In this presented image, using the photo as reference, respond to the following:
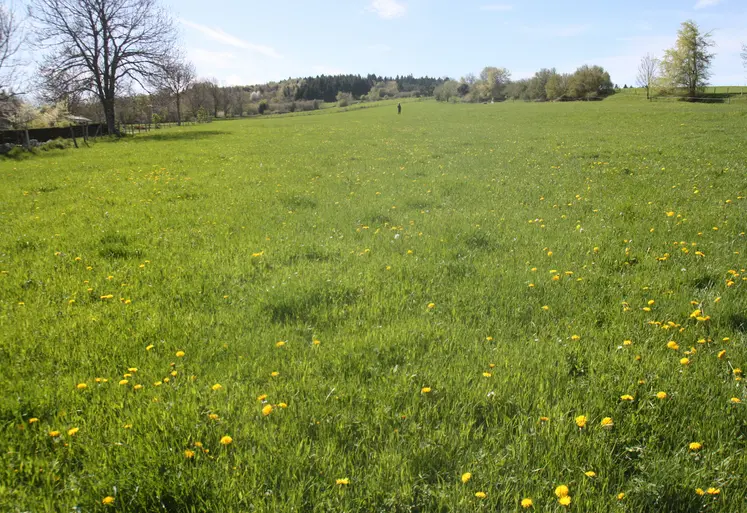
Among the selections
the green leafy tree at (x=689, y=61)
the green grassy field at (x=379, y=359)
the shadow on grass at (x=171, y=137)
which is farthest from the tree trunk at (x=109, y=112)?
the green leafy tree at (x=689, y=61)

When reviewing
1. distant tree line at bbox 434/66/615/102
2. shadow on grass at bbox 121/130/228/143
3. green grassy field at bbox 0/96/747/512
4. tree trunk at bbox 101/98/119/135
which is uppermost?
distant tree line at bbox 434/66/615/102

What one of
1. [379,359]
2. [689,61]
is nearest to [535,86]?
[689,61]

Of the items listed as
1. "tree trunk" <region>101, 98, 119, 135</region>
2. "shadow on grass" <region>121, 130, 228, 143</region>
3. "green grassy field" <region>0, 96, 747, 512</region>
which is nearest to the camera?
"green grassy field" <region>0, 96, 747, 512</region>

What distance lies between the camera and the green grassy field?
8.45 ft

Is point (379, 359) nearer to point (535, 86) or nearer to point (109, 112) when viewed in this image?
point (109, 112)

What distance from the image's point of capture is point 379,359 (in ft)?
12.9

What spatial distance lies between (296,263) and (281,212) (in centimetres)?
320

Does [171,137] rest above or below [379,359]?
above

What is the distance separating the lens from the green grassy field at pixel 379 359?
2574 millimetres

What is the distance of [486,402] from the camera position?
10.8 ft

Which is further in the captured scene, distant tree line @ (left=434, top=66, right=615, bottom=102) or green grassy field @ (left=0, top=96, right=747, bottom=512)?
distant tree line @ (left=434, top=66, right=615, bottom=102)

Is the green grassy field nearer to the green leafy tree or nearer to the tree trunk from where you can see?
the tree trunk

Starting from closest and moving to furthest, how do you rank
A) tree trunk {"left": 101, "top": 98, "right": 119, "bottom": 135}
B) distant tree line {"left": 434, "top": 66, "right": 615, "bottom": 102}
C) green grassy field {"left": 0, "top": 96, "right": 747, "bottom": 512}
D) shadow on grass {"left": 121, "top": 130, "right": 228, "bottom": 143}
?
green grassy field {"left": 0, "top": 96, "right": 747, "bottom": 512}
shadow on grass {"left": 121, "top": 130, "right": 228, "bottom": 143}
tree trunk {"left": 101, "top": 98, "right": 119, "bottom": 135}
distant tree line {"left": 434, "top": 66, "right": 615, "bottom": 102}

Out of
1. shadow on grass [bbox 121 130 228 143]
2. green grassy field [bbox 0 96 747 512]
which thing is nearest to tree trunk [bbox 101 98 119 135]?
shadow on grass [bbox 121 130 228 143]
